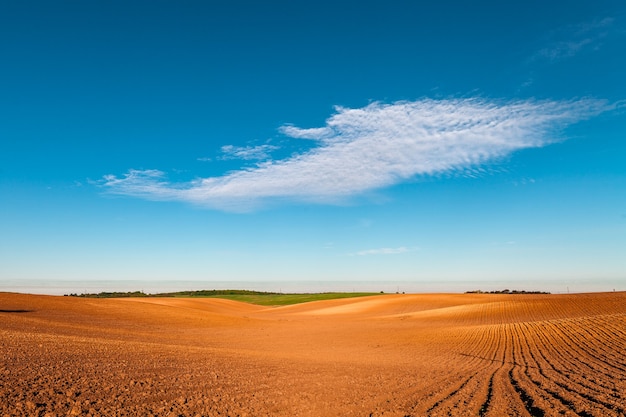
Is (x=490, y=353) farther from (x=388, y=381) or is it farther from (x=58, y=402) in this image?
(x=58, y=402)

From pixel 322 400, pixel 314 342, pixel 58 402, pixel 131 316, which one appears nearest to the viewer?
pixel 58 402

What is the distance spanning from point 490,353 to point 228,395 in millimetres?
16655


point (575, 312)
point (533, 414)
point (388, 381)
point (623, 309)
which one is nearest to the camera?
point (533, 414)

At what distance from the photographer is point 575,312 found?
42906mm

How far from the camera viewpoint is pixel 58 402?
7559mm

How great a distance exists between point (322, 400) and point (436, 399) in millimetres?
2985

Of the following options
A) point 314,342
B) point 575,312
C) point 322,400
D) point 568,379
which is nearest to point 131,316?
point 314,342

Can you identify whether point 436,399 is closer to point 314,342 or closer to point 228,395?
point 228,395

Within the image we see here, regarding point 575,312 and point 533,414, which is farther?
point 575,312

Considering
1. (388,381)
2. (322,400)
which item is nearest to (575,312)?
(388,381)

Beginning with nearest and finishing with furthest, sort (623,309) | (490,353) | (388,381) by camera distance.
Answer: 1. (388,381)
2. (490,353)
3. (623,309)

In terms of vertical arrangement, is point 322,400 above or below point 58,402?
below

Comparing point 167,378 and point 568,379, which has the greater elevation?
point 167,378

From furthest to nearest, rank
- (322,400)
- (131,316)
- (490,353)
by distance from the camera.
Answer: (131,316), (490,353), (322,400)
